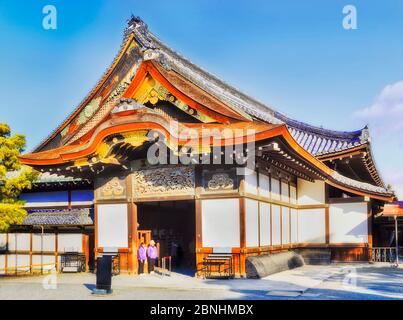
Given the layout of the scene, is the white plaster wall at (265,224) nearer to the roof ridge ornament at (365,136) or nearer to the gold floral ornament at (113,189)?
the gold floral ornament at (113,189)

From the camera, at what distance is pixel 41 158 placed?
21.3 m

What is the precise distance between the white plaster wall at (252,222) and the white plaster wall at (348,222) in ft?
25.9

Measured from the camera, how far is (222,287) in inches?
635

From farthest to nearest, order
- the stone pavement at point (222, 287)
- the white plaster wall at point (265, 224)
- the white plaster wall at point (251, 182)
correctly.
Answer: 1. the white plaster wall at point (265, 224)
2. the white plaster wall at point (251, 182)
3. the stone pavement at point (222, 287)

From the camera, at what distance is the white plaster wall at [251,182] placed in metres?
19.2

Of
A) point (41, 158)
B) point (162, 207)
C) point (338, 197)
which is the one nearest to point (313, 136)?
point (338, 197)

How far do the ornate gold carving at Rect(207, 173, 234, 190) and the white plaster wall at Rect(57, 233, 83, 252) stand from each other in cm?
774

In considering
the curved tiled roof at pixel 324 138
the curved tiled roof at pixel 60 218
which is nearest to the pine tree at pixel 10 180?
the curved tiled roof at pixel 60 218

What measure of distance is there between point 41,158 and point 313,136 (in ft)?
50.0

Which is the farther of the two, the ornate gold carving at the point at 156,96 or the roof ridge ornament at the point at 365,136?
the roof ridge ornament at the point at 365,136

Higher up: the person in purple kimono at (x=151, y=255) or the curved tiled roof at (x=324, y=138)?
the curved tiled roof at (x=324, y=138)

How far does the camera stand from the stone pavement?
1444 cm

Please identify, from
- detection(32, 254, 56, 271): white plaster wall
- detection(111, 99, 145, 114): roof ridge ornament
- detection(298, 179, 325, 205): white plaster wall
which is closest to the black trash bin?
detection(111, 99, 145, 114): roof ridge ornament

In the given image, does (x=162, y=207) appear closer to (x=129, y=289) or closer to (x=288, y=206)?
(x=288, y=206)
